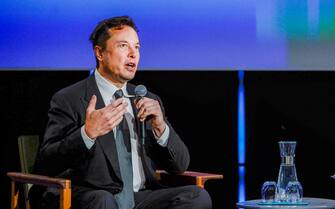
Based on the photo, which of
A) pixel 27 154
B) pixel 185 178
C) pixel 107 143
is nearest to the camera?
pixel 107 143

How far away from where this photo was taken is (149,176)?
3.74 m

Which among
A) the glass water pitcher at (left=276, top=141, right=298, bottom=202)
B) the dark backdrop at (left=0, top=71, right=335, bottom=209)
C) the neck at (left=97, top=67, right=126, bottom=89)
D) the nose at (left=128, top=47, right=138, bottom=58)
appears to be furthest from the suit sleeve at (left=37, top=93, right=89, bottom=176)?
the dark backdrop at (left=0, top=71, right=335, bottom=209)

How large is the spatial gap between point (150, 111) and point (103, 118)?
249 millimetres

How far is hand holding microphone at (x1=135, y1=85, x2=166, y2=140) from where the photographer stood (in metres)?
3.51

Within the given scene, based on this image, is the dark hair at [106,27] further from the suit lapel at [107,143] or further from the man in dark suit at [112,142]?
the suit lapel at [107,143]

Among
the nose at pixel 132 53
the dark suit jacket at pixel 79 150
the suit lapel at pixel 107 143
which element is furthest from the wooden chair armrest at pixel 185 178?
the nose at pixel 132 53

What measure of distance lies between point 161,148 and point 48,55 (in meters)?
1.52

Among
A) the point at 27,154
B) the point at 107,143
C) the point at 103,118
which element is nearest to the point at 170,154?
the point at 107,143

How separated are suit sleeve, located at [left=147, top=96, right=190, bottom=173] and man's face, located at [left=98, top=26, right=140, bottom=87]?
28cm

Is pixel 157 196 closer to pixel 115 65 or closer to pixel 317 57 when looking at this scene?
pixel 115 65

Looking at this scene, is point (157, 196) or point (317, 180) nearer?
point (157, 196)

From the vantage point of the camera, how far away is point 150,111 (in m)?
3.52

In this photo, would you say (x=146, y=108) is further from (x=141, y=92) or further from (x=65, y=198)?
(x=65, y=198)

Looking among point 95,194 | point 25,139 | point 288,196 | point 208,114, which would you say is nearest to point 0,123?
point 25,139
